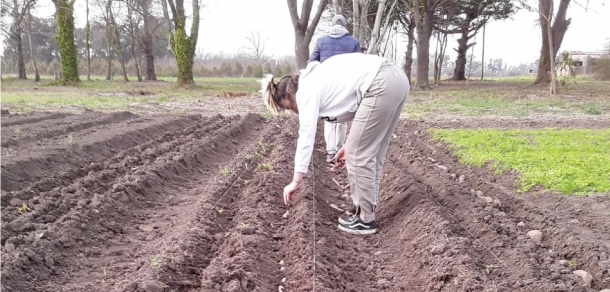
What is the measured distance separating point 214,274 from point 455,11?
31.0 metres

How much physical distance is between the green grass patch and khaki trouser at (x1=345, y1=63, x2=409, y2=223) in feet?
7.26

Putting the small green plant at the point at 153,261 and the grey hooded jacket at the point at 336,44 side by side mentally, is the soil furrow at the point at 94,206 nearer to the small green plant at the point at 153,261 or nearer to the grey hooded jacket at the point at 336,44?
the small green plant at the point at 153,261

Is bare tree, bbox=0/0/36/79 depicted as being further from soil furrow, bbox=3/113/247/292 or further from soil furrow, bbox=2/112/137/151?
soil furrow, bbox=3/113/247/292

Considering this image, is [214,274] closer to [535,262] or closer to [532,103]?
[535,262]

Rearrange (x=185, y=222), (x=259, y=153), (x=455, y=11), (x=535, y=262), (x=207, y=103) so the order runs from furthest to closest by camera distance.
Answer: (x=455, y=11)
(x=207, y=103)
(x=259, y=153)
(x=185, y=222)
(x=535, y=262)

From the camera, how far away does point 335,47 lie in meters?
6.52

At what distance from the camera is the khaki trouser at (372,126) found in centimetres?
362

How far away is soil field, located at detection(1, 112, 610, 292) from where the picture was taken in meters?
3.14

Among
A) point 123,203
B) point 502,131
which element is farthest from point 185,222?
point 502,131

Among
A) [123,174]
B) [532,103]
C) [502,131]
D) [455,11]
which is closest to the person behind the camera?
[123,174]

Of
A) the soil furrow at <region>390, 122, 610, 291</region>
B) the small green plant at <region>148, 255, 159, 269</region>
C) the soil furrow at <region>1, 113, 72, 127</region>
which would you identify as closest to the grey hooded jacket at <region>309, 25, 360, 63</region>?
the soil furrow at <region>390, 122, 610, 291</region>

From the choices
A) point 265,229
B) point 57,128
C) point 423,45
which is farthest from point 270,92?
point 423,45

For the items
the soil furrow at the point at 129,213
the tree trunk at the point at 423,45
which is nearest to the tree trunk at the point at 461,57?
the tree trunk at the point at 423,45

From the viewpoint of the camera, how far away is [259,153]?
7.09m
